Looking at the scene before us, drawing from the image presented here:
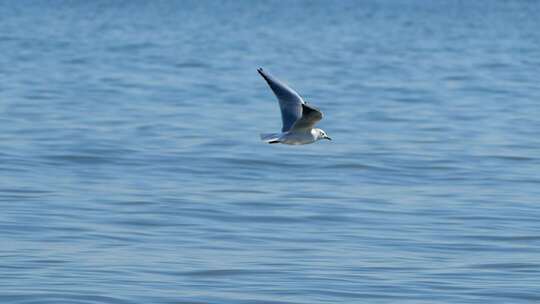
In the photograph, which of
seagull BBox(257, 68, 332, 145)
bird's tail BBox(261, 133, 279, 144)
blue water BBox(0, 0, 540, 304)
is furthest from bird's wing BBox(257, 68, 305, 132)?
blue water BBox(0, 0, 540, 304)

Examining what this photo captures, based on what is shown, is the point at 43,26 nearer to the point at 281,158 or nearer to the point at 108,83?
the point at 108,83

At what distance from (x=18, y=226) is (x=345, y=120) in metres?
9.80

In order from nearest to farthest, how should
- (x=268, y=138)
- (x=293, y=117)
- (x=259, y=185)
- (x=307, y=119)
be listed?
(x=268, y=138) → (x=307, y=119) → (x=293, y=117) → (x=259, y=185)

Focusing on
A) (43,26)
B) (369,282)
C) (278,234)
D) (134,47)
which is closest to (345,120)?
(278,234)

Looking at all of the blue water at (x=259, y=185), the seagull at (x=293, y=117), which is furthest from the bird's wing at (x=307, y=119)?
the blue water at (x=259, y=185)

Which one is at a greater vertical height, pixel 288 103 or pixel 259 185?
pixel 288 103

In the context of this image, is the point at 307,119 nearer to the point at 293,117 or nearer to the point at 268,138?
the point at 293,117

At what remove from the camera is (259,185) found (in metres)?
15.0

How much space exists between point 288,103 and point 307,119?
1.53 ft

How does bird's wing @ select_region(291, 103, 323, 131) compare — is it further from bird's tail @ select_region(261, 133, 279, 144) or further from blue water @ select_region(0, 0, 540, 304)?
blue water @ select_region(0, 0, 540, 304)

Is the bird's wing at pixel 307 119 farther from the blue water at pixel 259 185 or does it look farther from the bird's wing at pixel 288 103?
the blue water at pixel 259 185

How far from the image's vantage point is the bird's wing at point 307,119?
10.5m

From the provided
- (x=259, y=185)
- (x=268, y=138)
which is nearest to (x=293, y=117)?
(x=268, y=138)

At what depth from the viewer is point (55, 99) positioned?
23984mm
